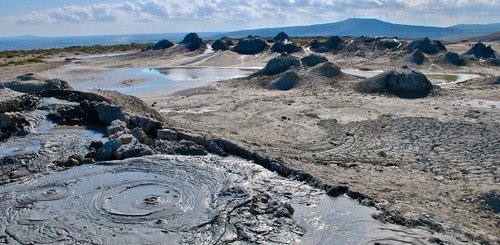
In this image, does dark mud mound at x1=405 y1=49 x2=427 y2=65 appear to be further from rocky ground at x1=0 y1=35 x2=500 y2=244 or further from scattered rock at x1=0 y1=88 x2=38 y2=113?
scattered rock at x1=0 y1=88 x2=38 y2=113

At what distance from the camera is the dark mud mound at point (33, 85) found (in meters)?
19.4

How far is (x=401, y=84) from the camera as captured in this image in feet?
72.5

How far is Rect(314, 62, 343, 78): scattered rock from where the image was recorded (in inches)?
1038

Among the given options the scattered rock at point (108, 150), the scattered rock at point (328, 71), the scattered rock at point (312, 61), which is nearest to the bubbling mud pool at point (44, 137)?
the scattered rock at point (108, 150)

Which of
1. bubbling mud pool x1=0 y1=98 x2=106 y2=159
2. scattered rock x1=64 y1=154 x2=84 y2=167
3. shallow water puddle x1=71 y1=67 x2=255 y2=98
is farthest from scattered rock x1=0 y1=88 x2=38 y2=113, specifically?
shallow water puddle x1=71 y1=67 x2=255 y2=98

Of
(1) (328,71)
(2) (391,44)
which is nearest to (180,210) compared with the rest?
(1) (328,71)

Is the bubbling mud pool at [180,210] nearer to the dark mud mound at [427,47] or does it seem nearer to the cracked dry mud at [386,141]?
the cracked dry mud at [386,141]

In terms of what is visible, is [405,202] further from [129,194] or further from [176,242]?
[129,194]

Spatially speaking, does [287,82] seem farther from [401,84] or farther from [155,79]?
[155,79]

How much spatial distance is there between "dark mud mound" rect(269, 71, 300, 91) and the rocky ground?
0.22 meters

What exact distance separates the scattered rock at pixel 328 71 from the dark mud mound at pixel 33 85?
13.6 m

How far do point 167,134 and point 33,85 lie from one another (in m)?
10.2

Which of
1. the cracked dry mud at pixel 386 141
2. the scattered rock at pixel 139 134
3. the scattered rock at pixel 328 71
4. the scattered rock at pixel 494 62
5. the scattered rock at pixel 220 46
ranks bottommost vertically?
the cracked dry mud at pixel 386 141

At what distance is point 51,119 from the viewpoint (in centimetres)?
1495
